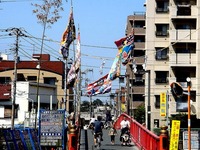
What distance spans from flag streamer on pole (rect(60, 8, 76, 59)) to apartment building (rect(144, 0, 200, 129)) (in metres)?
30.3

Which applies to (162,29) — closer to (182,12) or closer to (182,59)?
(182,12)

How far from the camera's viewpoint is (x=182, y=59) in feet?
181

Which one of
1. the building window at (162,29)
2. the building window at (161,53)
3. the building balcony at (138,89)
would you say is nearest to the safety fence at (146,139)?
the building window at (161,53)

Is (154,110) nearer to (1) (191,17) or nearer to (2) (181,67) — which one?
(2) (181,67)

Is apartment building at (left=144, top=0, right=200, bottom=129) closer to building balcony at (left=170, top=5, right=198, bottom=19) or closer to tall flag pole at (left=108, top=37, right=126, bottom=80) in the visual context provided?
building balcony at (left=170, top=5, right=198, bottom=19)

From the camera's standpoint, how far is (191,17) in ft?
182

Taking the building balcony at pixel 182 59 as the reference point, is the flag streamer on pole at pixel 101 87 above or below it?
below

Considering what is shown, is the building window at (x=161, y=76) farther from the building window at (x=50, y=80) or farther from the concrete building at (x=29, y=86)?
the building window at (x=50, y=80)

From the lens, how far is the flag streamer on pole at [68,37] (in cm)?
2434

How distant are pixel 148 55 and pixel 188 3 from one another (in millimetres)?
7279

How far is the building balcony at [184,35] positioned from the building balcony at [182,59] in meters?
1.63

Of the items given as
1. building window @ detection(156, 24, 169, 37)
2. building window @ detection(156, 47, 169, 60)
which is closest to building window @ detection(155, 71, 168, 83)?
building window @ detection(156, 47, 169, 60)

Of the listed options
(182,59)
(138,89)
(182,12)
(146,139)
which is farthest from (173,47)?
(146,139)

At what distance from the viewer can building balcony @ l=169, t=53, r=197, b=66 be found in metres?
55.0
